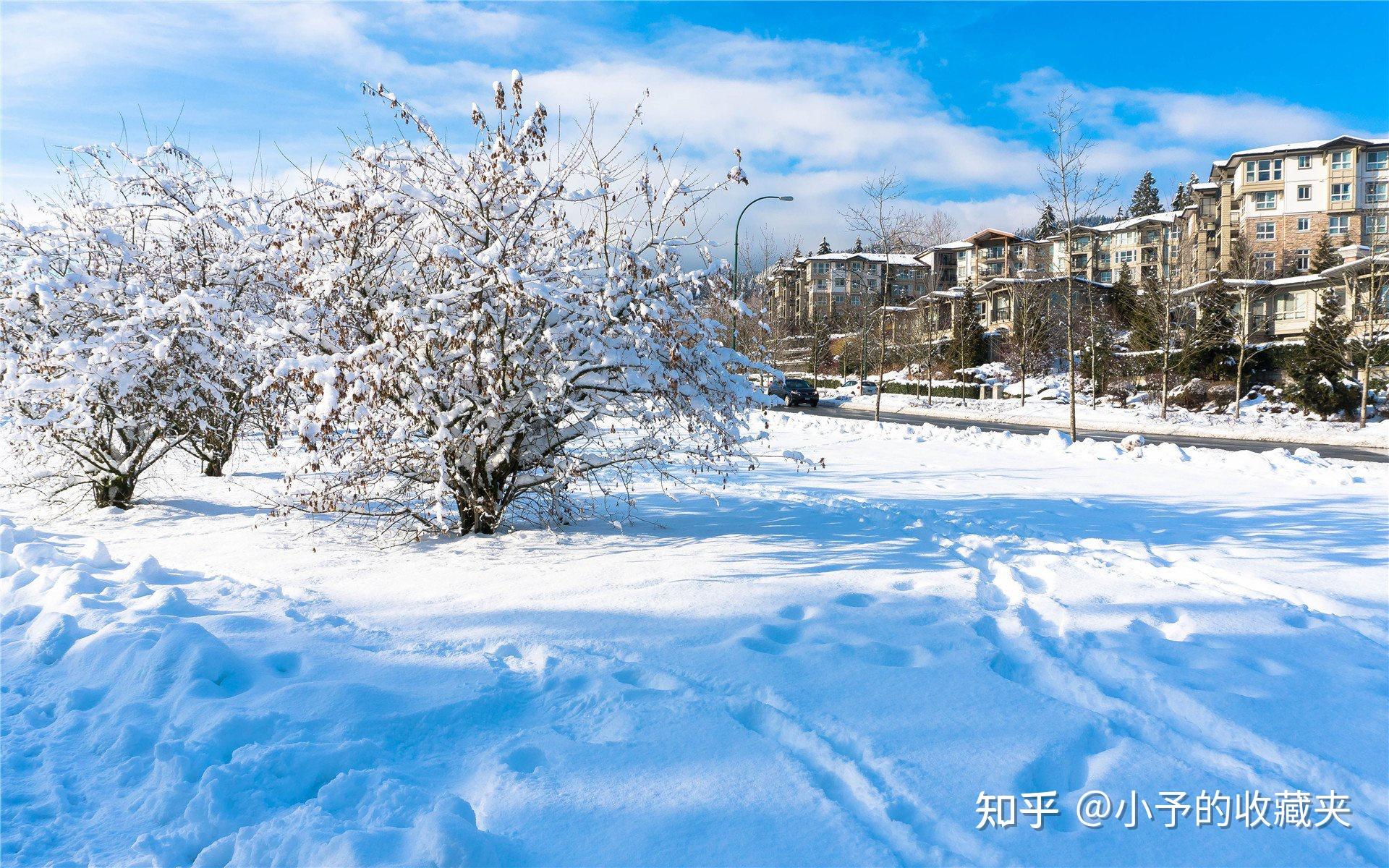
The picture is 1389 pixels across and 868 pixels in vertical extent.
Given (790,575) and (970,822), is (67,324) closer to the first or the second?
(790,575)

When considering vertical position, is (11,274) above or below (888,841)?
above

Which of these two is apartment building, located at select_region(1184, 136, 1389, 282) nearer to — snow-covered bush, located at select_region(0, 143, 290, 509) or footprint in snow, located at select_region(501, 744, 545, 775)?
snow-covered bush, located at select_region(0, 143, 290, 509)

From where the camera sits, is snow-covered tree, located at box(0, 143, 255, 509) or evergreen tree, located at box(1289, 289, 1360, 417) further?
evergreen tree, located at box(1289, 289, 1360, 417)

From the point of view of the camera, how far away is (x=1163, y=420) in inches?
1097

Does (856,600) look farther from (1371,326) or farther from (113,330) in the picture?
(1371,326)

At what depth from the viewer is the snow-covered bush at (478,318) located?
583 cm

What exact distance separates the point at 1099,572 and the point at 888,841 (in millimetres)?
3829

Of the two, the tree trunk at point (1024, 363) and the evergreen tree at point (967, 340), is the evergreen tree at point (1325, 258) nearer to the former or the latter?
the tree trunk at point (1024, 363)

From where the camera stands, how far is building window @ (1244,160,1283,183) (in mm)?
54156

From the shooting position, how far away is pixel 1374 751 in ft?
10.3

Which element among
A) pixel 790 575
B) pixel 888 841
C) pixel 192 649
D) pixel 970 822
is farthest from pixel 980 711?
pixel 192 649

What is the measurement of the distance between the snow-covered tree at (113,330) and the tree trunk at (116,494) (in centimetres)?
2

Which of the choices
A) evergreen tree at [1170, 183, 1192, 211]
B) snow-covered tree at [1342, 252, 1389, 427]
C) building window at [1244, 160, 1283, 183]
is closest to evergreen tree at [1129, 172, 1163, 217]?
evergreen tree at [1170, 183, 1192, 211]

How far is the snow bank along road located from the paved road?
14147 mm
